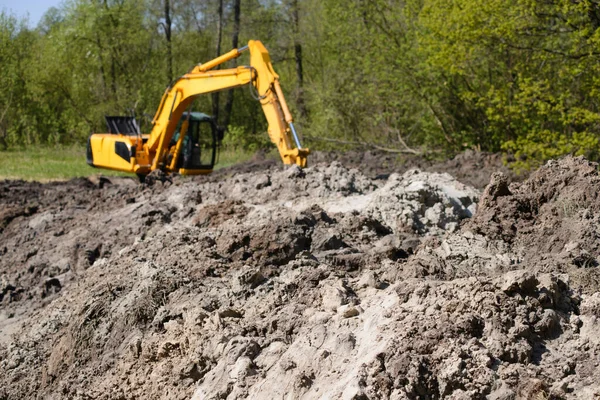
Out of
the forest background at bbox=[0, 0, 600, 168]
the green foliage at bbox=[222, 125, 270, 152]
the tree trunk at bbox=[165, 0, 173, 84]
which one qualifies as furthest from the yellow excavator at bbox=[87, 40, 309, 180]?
the tree trunk at bbox=[165, 0, 173, 84]

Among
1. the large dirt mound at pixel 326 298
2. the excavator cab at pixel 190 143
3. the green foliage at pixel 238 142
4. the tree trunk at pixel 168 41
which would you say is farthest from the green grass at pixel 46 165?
the large dirt mound at pixel 326 298

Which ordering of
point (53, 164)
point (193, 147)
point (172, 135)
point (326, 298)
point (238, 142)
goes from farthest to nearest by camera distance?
point (238, 142) < point (53, 164) < point (193, 147) < point (172, 135) < point (326, 298)

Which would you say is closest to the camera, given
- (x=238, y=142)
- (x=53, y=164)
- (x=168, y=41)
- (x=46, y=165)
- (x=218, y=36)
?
(x=46, y=165)

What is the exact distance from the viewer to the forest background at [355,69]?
12289mm

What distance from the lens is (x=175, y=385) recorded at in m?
A: 4.66

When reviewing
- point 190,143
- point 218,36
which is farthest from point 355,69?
point 218,36

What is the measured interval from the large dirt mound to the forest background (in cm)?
441

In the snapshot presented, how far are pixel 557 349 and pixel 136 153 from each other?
12325mm

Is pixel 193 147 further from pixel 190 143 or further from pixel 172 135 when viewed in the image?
pixel 172 135

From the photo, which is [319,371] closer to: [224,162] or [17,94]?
[224,162]

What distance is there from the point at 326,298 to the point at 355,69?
1595 centimetres

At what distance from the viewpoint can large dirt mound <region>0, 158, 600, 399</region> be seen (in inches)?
155

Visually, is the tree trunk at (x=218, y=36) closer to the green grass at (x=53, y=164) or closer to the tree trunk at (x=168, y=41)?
the tree trunk at (x=168, y=41)

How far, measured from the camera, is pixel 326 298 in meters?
4.91
